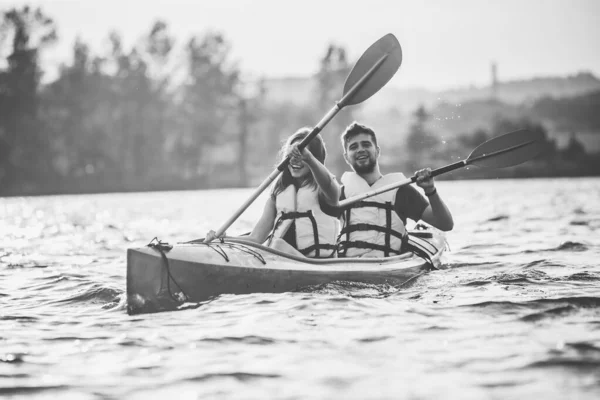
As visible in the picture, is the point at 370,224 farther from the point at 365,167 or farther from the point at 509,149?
the point at 509,149

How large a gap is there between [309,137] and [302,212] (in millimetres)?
651

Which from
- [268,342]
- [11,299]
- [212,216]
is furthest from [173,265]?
[212,216]

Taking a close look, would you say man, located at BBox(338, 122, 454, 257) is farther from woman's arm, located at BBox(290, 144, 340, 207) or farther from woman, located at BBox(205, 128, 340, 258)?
woman's arm, located at BBox(290, 144, 340, 207)

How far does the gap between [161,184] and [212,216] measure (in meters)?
26.8

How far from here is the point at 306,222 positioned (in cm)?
560

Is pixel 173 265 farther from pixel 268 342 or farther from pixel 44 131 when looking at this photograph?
pixel 44 131

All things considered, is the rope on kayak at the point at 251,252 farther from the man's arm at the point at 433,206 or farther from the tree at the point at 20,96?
the tree at the point at 20,96

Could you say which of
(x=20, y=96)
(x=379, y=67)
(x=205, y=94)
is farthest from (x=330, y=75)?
(x=379, y=67)

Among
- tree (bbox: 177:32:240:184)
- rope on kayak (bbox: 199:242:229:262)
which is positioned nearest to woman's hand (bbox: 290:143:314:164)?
rope on kayak (bbox: 199:242:229:262)

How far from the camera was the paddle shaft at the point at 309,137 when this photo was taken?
5301 mm

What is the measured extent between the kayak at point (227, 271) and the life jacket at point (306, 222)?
31 centimetres

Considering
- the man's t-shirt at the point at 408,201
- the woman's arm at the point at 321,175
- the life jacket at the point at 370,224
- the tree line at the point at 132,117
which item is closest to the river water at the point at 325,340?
the life jacket at the point at 370,224

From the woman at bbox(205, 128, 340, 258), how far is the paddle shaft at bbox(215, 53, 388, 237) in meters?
0.09

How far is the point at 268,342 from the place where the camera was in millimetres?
4016
